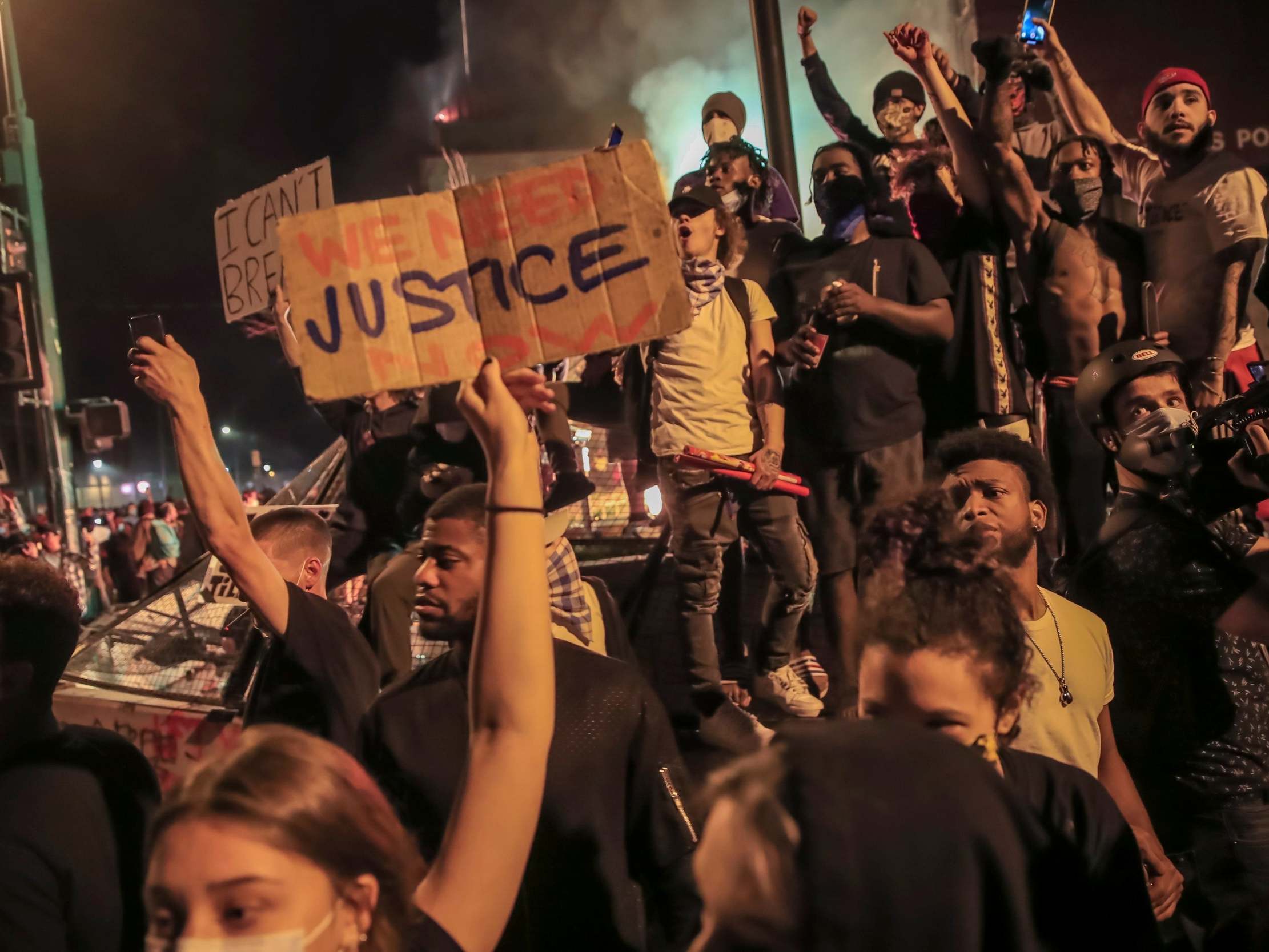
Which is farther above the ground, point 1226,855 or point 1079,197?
point 1079,197

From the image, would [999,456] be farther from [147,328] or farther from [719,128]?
[719,128]

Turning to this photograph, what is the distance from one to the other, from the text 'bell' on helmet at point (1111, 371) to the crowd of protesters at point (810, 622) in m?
0.01

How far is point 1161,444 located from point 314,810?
2.61m

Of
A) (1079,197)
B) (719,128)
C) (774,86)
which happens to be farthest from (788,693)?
(774,86)

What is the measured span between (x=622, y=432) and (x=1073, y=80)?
10.5 feet

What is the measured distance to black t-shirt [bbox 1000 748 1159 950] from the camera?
148 cm

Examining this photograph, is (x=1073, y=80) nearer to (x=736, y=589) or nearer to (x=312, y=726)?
(x=736, y=589)

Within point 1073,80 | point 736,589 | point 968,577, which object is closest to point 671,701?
point 736,589

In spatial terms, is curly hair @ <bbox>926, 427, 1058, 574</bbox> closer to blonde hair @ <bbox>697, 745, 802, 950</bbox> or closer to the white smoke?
blonde hair @ <bbox>697, 745, 802, 950</bbox>

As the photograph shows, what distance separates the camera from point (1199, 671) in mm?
2951

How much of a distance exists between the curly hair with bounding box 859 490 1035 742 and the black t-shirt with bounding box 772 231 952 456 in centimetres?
261

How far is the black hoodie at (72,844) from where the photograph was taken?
82.0 inches

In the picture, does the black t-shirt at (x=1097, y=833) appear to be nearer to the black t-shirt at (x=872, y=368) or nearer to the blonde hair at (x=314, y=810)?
the blonde hair at (x=314, y=810)

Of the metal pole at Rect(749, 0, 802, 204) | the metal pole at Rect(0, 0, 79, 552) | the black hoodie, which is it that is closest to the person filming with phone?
the black hoodie
